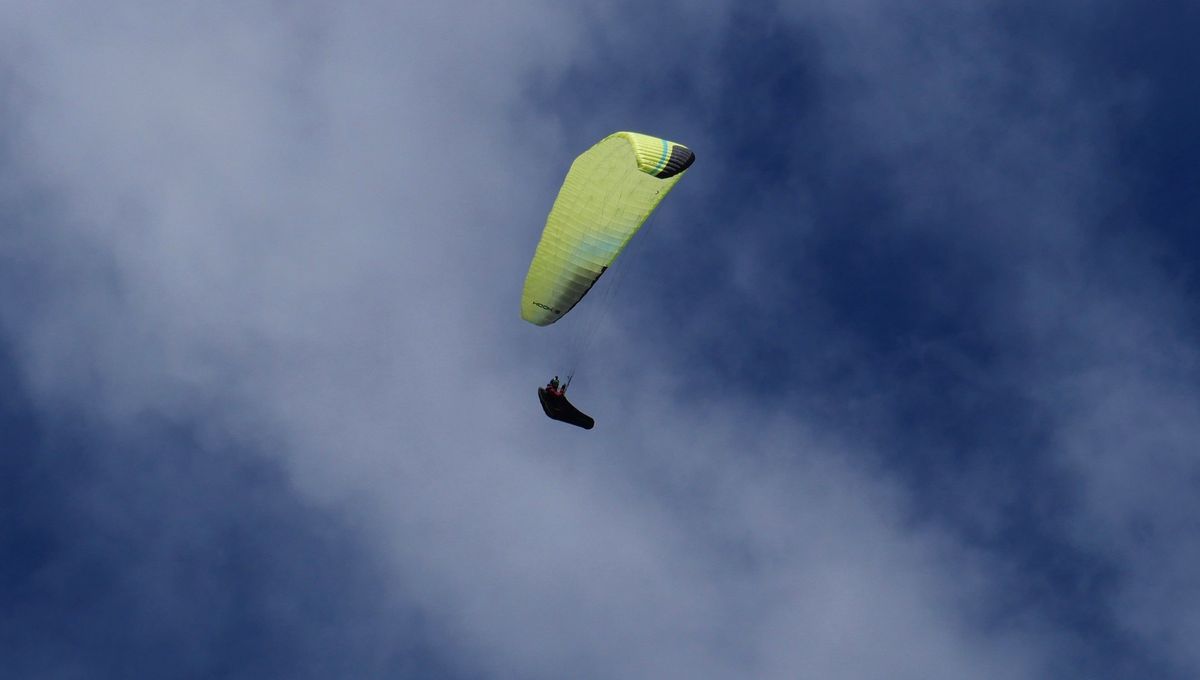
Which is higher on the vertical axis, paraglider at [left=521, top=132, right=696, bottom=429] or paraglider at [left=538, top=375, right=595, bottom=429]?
paraglider at [left=521, top=132, right=696, bottom=429]

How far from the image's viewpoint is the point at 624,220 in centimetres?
11056

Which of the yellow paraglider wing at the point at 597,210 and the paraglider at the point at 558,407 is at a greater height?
the yellow paraglider wing at the point at 597,210

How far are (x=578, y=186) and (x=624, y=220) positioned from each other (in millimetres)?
2822

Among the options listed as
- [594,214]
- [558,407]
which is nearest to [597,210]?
[594,214]

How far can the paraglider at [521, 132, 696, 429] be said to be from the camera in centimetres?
10925

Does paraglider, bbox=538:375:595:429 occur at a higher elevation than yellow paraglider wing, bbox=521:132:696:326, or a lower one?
lower

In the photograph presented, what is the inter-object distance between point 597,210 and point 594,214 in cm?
25

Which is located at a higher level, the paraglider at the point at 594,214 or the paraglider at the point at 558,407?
the paraglider at the point at 594,214

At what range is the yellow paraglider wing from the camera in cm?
10919

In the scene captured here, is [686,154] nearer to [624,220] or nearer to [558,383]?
[624,220]

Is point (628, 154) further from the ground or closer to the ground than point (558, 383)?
further from the ground

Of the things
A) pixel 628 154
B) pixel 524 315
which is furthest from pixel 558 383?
pixel 628 154

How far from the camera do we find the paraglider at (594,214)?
4301 inches

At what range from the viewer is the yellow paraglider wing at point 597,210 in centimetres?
10919
